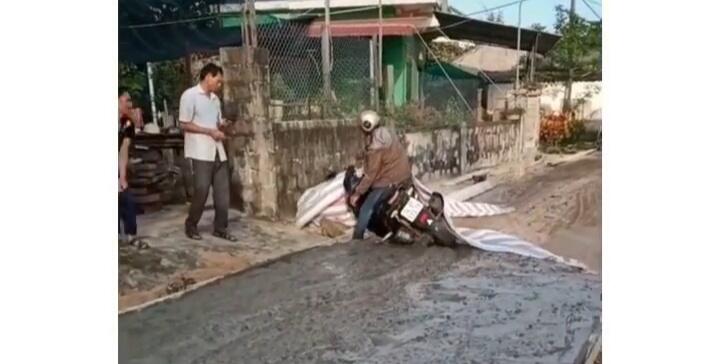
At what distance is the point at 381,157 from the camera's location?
2.29 m

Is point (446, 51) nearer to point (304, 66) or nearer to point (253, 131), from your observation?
point (304, 66)

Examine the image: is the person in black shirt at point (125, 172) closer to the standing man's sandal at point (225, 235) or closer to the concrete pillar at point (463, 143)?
the standing man's sandal at point (225, 235)

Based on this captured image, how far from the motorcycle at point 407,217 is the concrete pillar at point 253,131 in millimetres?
205

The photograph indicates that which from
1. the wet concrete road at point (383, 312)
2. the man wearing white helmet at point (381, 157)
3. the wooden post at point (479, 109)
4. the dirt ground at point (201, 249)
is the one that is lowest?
the wet concrete road at point (383, 312)

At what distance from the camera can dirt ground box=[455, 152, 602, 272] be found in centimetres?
225

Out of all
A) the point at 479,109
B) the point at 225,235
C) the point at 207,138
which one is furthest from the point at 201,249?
the point at 479,109

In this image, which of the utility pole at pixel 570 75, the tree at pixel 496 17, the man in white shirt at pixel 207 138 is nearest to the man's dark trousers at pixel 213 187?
the man in white shirt at pixel 207 138

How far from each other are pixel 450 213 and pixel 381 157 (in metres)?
0.21

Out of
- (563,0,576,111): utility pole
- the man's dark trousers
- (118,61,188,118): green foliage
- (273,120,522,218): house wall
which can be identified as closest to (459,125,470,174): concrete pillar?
(273,120,522,218): house wall

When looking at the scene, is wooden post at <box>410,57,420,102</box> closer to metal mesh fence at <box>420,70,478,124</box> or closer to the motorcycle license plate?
metal mesh fence at <box>420,70,478,124</box>

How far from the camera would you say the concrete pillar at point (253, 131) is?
92.7 inches

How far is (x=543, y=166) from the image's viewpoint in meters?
2.32
